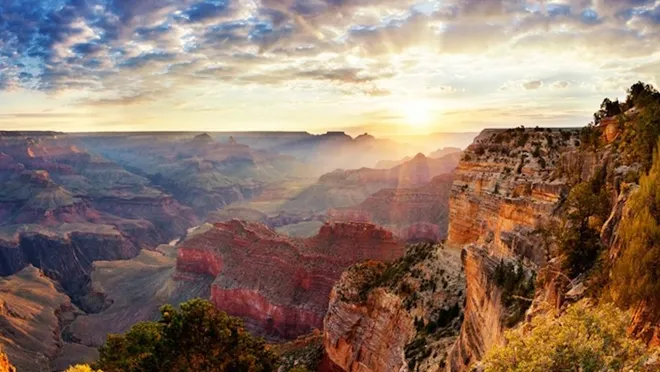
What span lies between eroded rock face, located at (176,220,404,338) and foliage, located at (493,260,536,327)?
1701 inches

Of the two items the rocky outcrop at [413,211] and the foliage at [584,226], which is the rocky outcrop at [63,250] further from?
the foliage at [584,226]

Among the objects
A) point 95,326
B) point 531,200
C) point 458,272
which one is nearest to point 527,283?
point 531,200

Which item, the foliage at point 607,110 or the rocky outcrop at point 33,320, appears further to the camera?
the rocky outcrop at point 33,320

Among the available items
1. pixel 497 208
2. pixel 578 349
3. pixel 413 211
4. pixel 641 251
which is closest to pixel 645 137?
pixel 641 251

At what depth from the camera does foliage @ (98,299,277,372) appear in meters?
22.7

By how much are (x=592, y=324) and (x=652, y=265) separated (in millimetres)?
1949

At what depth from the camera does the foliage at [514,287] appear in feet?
43.2

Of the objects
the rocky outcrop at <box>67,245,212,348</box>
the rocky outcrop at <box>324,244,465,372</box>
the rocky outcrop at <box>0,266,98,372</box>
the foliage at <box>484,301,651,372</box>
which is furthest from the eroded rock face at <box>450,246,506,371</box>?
the rocky outcrop at <box>67,245,212,348</box>

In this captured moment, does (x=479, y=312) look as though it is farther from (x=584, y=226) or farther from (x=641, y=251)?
(x=641, y=251)

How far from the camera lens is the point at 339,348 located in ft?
98.9

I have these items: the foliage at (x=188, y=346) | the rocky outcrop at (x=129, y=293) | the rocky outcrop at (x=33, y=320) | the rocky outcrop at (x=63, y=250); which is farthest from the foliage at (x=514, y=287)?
the rocky outcrop at (x=63, y=250)

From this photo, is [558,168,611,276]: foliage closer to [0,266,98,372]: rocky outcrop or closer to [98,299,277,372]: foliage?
[98,299,277,372]: foliage

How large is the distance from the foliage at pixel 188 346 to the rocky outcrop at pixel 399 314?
5.69m

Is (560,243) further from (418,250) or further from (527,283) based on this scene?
(418,250)
